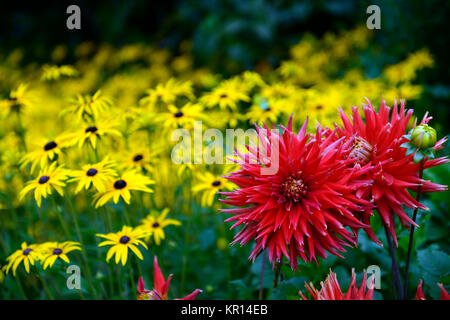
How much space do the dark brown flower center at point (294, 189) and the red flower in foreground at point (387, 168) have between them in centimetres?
15

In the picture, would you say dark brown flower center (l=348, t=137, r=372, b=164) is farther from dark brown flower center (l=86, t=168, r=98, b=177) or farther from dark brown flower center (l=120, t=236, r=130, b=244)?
dark brown flower center (l=86, t=168, r=98, b=177)

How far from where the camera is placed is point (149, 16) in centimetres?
641

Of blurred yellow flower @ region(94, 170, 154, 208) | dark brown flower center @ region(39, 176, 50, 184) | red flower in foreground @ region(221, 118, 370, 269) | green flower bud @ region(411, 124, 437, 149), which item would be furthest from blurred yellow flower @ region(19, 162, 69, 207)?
green flower bud @ region(411, 124, 437, 149)

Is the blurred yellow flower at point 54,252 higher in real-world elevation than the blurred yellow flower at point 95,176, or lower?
lower

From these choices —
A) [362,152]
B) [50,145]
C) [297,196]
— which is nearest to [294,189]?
[297,196]

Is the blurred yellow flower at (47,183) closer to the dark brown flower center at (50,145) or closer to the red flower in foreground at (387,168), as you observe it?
the dark brown flower center at (50,145)

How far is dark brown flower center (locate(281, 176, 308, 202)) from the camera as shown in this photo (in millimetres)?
1146

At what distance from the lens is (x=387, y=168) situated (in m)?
1.13

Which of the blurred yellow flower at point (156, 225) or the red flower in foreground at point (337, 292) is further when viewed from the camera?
the blurred yellow flower at point (156, 225)

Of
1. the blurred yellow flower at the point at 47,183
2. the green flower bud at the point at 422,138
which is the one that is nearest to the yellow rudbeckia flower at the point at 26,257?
the blurred yellow flower at the point at 47,183

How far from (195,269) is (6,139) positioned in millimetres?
1399

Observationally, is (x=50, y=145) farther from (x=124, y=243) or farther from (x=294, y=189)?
(x=294, y=189)

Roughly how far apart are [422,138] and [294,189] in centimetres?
34

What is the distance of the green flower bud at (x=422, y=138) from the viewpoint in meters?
1.02
